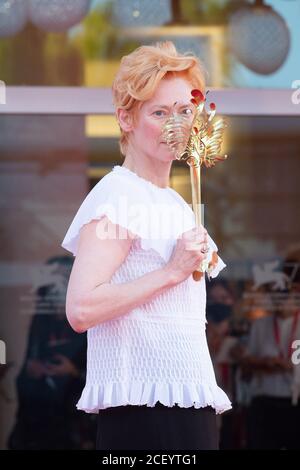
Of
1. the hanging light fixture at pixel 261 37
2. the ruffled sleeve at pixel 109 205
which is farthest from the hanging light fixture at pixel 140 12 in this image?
the ruffled sleeve at pixel 109 205

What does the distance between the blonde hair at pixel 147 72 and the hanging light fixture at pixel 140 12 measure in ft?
10.8

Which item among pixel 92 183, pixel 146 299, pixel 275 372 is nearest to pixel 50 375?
pixel 92 183

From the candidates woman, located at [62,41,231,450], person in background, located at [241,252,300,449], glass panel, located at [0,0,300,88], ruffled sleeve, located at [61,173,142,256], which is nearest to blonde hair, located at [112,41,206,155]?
woman, located at [62,41,231,450]

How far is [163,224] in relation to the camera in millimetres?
2494

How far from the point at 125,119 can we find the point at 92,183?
11.1 feet

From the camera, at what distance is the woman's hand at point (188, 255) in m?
2.38

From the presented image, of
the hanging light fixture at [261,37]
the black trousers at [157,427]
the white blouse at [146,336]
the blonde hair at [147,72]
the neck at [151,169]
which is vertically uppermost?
the hanging light fixture at [261,37]

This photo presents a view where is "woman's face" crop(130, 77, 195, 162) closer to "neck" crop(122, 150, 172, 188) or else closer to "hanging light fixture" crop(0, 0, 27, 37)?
"neck" crop(122, 150, 172, 188)

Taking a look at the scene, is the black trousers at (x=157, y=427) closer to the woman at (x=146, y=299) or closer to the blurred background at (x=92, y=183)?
the woman at (x=146, y=299)

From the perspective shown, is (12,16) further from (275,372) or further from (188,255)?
(188,255)

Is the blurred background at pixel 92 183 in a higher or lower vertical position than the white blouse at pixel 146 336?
higher

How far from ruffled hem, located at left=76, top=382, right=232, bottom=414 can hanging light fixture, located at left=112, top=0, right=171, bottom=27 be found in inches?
144
